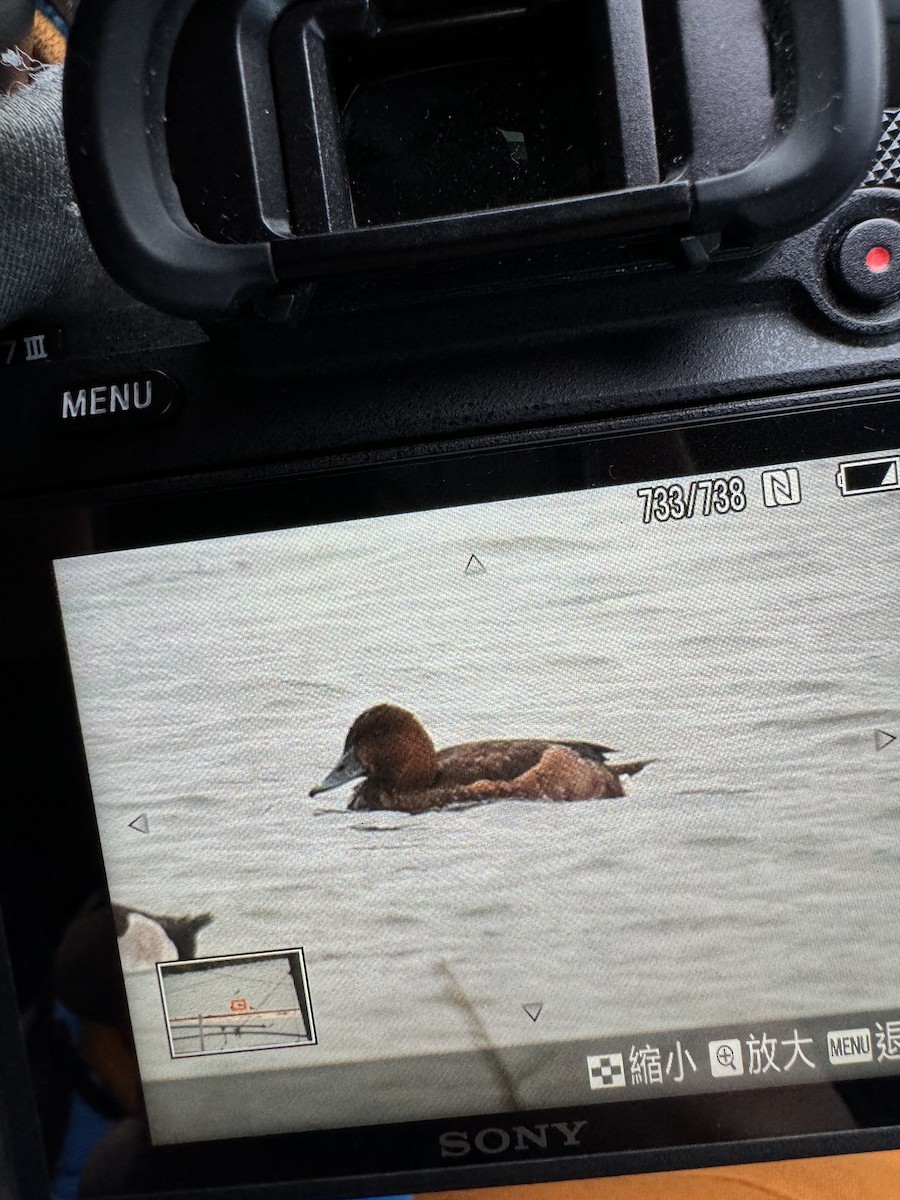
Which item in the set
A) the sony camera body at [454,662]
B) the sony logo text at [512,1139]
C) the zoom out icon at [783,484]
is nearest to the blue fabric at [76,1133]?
the sony camera body at [454,662]

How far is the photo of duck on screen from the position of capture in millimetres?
300

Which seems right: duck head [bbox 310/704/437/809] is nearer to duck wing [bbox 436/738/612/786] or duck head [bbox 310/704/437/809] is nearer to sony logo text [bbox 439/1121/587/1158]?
duck wing [bbox 436/738/612/786]

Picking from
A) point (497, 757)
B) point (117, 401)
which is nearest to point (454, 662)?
point (497, 757)

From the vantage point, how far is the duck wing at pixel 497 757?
12.0 inches

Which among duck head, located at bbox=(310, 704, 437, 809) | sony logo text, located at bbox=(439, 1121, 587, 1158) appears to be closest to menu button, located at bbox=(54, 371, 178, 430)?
duck head, located at bbox=(310, 704, 437, 809)

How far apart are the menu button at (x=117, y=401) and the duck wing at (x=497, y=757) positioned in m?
0.14

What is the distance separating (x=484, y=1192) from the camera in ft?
1.27

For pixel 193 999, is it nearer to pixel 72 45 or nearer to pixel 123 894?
pixel 123 894

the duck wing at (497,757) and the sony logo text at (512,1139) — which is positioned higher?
the duck wing at (497,757)

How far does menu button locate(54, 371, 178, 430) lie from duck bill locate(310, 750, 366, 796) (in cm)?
12

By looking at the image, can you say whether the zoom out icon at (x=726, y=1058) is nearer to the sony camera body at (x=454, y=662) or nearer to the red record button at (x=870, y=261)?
the sony camera body at (x=454, y=662)

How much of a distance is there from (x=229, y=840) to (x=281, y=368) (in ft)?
0.50

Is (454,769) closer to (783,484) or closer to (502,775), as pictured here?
(502,775)

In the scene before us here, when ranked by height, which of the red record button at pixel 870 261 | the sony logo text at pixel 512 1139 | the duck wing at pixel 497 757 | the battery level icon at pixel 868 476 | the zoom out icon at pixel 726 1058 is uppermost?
the red record button at pixel 870 261
